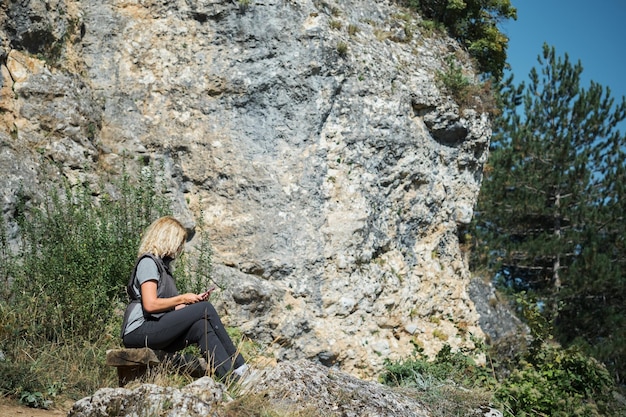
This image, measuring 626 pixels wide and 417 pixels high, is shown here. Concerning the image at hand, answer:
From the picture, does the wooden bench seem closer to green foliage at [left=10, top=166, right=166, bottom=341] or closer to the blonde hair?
the blonde hair

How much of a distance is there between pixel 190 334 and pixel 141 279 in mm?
590

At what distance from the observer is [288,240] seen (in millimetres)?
9328

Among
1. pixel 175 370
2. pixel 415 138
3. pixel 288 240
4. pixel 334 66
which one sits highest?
pixel 334 66

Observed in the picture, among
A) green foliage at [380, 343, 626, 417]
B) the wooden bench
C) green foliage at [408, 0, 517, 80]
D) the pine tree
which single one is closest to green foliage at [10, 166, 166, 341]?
the wooden bench

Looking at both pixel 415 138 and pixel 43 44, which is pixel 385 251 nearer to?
pixel 415 138

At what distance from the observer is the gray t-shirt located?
20.4 feet

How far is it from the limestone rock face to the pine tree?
34.8 feet

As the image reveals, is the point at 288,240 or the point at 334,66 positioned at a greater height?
the point at 334,66

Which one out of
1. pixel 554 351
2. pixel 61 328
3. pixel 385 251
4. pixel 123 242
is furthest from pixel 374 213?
pixel 61 328

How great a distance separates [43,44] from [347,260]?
14.7 ft

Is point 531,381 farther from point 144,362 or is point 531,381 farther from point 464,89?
point 464,89

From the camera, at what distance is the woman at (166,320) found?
20.2 ft

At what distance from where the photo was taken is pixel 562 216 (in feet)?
73.0

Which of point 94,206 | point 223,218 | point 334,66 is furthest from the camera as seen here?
point 334,66
